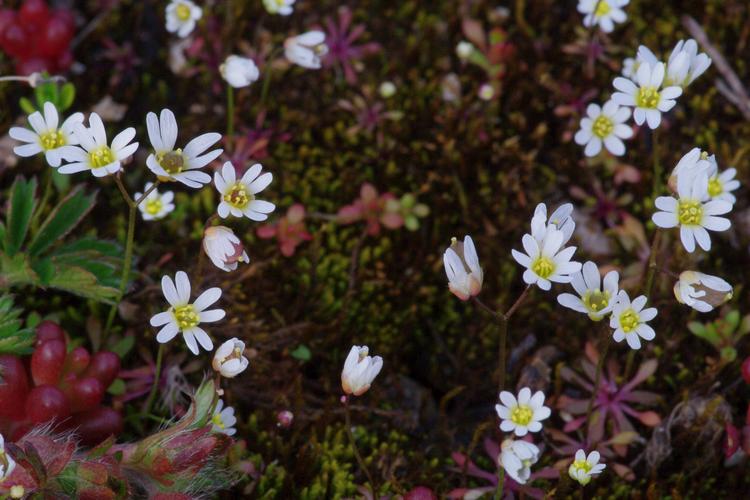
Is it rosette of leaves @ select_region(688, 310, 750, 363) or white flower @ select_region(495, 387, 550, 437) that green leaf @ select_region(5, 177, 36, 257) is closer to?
white flower @ select_region(495, 387, 550, 437)

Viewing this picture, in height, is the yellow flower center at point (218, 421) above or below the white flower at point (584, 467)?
below

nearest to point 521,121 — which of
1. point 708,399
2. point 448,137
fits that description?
point 448,137

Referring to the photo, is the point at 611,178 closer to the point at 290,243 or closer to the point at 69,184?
the point at 290,243

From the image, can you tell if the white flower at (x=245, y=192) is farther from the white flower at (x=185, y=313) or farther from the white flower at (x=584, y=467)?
the white flower at (x=584, y=467)

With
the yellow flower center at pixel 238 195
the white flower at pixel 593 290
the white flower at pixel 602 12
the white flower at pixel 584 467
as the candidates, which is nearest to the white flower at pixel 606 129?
the white flower at pixel 602 12

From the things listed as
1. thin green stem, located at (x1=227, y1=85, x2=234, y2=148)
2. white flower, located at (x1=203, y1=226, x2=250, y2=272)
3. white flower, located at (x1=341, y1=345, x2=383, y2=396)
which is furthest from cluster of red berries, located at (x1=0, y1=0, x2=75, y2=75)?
white flower, located at (x1=341, y1=345, x2=383, y2=396)

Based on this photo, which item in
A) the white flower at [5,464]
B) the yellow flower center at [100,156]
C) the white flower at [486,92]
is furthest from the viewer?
the white flower at [486,92]
